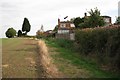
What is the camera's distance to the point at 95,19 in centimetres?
4512

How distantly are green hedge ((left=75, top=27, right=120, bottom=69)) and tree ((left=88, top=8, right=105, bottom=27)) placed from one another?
1955 centimetres

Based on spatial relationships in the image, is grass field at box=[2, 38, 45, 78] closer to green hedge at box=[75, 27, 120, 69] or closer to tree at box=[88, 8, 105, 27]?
green hedge at box=[75, 27, 120, 69]

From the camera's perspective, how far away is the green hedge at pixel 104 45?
14555 mm

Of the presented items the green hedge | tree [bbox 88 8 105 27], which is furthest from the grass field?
tree [bbox 88 8 105 27]

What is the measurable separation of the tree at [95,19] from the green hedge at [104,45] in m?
19.5

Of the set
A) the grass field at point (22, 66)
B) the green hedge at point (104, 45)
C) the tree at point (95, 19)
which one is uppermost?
the tree at point (95, 19)

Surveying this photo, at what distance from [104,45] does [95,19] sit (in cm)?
2737

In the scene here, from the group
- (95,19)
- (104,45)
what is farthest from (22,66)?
(95,19)

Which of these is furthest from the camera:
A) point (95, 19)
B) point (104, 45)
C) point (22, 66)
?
point (95, 19)

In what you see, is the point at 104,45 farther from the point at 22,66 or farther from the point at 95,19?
the point at 95,19

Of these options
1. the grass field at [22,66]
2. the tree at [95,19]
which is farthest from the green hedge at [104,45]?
the tree at [95,19]

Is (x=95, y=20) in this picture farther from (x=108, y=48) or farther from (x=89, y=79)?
(x=89, y=79)

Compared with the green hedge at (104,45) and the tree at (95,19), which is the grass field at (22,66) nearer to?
the green hedge at (104,45)

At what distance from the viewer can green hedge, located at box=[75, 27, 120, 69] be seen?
1455cm
